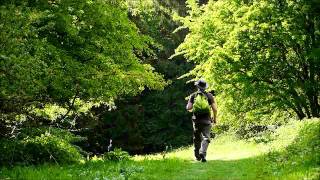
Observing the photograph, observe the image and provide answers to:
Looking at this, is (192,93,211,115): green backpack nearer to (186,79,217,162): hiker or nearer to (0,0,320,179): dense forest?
(186,79,217,162): hiker

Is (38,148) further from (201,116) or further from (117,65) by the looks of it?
(201,116)

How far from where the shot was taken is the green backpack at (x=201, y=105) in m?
13.4

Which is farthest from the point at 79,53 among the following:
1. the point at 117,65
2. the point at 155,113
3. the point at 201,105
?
the point at 155,113

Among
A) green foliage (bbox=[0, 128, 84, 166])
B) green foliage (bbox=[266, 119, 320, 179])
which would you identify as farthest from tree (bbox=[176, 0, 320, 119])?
green foliage (bbox=[0, 128, 84, 166])

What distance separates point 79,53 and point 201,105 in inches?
162

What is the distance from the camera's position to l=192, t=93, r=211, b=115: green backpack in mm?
13422

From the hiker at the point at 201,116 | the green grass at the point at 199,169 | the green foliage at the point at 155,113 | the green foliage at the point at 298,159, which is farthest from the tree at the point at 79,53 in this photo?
the green foliage at the point at 155,113

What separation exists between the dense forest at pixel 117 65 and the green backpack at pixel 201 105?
55.0 inches

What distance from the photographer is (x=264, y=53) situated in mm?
22078

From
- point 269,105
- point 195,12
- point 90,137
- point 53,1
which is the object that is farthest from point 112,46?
point 90,137

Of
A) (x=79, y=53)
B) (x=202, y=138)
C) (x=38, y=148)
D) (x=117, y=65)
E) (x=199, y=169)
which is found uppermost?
(x=79, y=53)

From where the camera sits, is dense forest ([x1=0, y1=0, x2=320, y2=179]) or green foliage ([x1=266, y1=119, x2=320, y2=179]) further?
dense forest ([x1=0, y1=0, x2=320, y2=179])

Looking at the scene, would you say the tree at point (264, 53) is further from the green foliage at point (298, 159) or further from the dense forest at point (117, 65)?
the green foliage at point (298, 159)

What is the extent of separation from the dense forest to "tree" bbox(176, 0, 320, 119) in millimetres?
48
